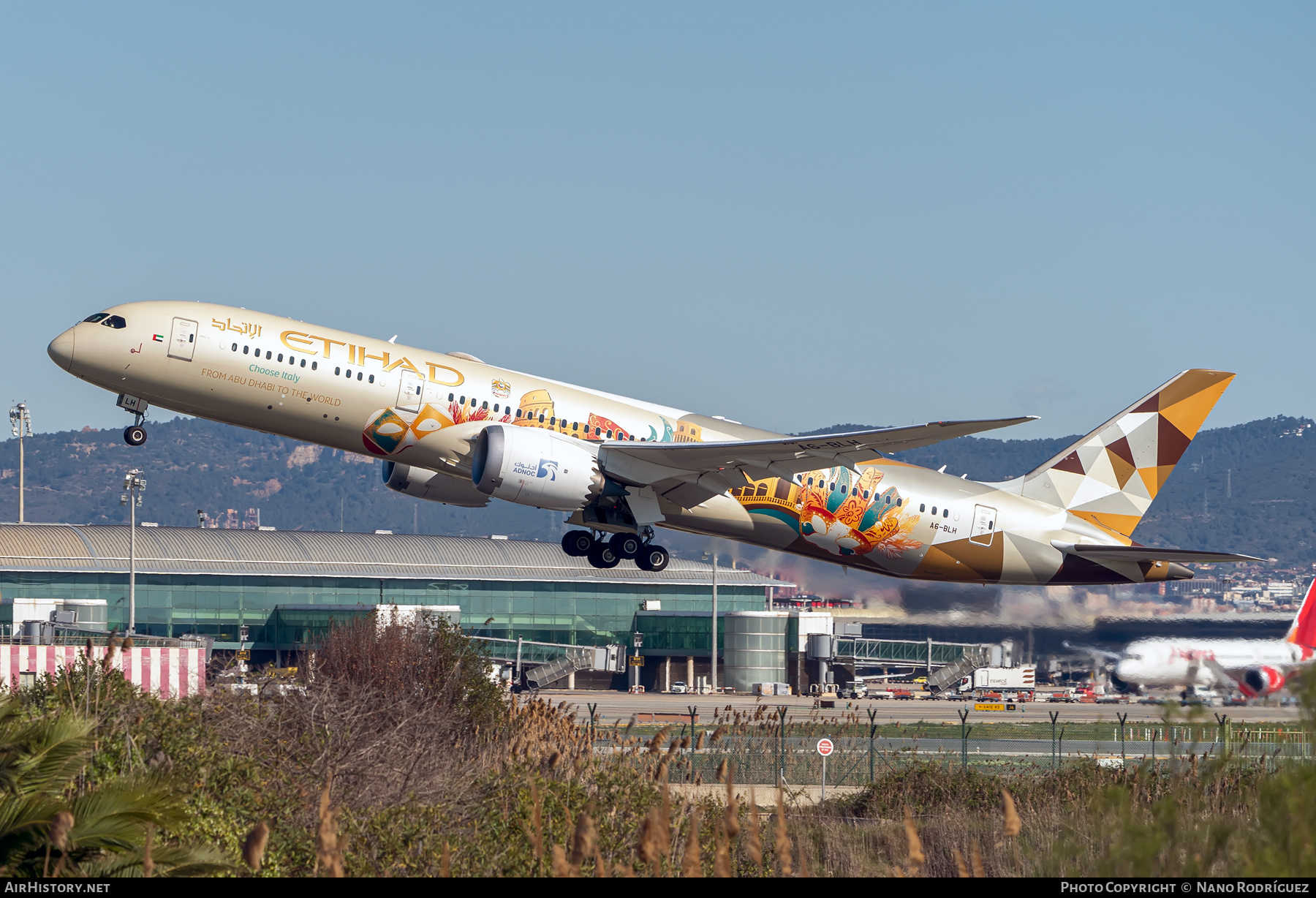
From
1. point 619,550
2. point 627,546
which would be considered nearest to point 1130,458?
point 627,546

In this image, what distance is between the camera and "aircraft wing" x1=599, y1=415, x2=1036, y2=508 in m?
33.8

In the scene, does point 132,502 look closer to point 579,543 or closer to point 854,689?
point 854,689

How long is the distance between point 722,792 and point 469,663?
43.9 ft

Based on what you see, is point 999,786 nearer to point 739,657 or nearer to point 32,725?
point 32,725

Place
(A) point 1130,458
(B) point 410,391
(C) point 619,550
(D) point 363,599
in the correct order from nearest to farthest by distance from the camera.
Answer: (B) point 410,391 < (C) point 619,550 < (A) point 1130,458 < (D) point 363,599

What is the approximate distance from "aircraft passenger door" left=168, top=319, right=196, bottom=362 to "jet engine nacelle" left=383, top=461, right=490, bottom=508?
848 cm

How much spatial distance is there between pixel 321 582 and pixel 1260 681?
336 feet

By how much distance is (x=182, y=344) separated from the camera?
33.3m

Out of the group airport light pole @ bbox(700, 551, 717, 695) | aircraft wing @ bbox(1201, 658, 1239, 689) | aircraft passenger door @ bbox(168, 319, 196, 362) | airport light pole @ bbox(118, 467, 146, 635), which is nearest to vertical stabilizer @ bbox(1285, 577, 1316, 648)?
aircraft wing @ bbox(1201, 658, 1239, 689)

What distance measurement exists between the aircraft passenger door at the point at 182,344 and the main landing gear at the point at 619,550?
11.5 metres

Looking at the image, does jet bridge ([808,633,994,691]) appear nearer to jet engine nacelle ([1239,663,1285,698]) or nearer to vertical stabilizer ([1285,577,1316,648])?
vertical stabilizer ([1285,577,1316,648])

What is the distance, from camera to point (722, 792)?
35.4 m

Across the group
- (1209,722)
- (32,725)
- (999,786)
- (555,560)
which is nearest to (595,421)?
(999,786)

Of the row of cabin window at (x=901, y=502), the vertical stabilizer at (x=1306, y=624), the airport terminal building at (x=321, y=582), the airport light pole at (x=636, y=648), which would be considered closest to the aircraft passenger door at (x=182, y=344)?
the row of cabin window at (x=901, y=502)
